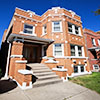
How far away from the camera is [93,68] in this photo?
1234cm

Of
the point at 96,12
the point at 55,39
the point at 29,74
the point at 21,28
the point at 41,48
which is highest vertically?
the point at 21,28

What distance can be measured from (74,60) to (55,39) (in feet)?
11.6

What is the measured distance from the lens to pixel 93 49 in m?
12.8

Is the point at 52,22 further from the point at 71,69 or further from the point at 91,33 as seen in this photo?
the point at 91,33

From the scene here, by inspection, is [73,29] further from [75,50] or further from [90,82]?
[90,82]

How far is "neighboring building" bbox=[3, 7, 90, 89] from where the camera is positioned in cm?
805

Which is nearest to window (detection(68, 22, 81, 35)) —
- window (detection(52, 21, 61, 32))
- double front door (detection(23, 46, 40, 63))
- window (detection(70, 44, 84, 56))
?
window (detection(52, 21, 61, 32))

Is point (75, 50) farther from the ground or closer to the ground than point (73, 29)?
closer to the ground

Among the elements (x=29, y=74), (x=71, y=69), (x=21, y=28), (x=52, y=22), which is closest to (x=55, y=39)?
(x=52, y=22)

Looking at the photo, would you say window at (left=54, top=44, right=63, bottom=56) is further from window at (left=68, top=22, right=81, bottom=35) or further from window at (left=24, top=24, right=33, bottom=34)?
window at (left=24, top=24, right=33, bottom=34)

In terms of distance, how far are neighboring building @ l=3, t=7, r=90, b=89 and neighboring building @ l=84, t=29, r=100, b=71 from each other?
382 centimetres

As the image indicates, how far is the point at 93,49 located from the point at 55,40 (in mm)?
8705

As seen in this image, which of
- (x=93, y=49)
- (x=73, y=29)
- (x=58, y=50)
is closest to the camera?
(x=58, y=50)

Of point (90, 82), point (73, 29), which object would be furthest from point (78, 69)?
point (73, 29)
